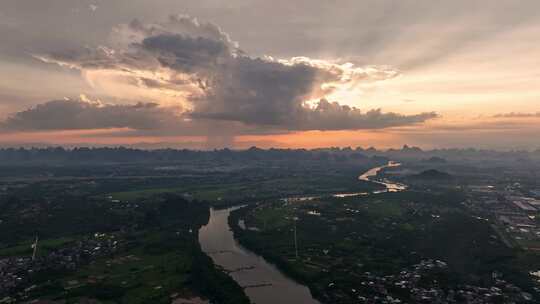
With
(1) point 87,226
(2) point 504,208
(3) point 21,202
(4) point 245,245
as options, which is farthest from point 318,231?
(3) point 21,202

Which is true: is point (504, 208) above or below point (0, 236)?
below

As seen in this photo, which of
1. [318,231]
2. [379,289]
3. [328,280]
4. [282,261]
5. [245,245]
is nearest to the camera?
[379,289]

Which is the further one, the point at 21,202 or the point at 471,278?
the point at 21,202

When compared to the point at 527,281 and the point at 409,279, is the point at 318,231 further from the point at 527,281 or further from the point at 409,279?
the point at 527,281

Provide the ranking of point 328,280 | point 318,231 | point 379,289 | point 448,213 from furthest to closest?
point 448,213 < point 318,231 < point 328,280 < point 379,289
